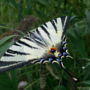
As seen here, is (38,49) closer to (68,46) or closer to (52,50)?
(52,50)

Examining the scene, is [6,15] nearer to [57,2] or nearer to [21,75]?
[57,2]

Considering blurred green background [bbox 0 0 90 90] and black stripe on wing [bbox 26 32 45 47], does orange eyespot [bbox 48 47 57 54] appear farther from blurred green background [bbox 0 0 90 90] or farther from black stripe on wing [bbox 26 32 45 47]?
blurred green background [bbox 0 0 90 90]

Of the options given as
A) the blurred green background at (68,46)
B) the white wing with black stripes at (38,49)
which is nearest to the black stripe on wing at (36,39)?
the white wing with black stripes at (38,49)

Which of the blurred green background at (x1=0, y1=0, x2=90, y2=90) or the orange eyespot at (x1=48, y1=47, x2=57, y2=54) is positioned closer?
the orange eyespot at (x1=48, y1=47, x2=57, y2=54)

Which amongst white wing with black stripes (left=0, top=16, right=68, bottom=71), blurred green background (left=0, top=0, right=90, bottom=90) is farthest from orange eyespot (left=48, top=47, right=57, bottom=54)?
blurred green background (left=0, top=0, right=90, bottom=90)

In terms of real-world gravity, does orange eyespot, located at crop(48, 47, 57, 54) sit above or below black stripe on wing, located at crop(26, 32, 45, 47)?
below

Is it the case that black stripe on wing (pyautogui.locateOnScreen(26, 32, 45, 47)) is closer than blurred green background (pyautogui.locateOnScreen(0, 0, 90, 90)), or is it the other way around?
black stripe on wing (pyautogui.locateOnScreen(26, 32, 45, 47))

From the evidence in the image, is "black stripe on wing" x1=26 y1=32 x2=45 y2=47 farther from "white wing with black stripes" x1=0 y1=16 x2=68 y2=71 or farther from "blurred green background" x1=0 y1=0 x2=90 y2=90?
"blurred green background" x1=0 y1=0 x2=90 y2=90
